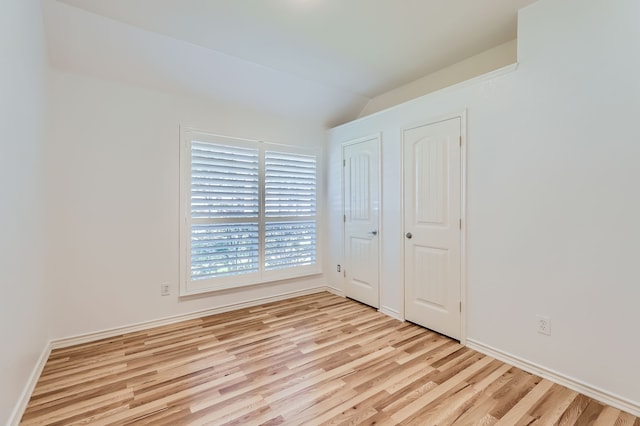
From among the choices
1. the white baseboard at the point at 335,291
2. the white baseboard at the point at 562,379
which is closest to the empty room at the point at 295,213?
the white baseboard at the point at 562,379

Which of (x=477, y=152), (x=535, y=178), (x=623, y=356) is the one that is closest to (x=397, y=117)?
(x=477, y=152)

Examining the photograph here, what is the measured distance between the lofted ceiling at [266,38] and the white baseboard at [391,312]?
263cm

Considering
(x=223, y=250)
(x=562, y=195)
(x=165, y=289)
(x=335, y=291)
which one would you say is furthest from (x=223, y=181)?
(x=562, y=195)

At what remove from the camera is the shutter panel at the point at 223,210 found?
318cm

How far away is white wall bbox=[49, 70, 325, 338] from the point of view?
2545 millimetres

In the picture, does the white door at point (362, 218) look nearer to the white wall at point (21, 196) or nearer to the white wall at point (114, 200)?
the white wall at point (114, 200)

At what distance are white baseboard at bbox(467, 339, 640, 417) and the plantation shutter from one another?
2.21 metres

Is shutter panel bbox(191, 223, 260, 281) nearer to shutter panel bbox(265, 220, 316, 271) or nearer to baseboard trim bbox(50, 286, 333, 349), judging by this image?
shutter panel bbox(265, 220, 316, 271)

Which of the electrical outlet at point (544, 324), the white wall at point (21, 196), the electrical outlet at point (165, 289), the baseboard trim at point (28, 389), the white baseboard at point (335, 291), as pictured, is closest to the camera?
the white wall at point (21, 196)

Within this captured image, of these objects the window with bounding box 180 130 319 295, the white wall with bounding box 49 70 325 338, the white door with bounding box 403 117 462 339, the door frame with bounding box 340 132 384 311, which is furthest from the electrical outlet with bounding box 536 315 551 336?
the white wall with bounding box 49 70 325 338

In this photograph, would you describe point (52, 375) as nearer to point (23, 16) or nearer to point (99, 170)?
point (99, 170)

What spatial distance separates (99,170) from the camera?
2684 millimetres

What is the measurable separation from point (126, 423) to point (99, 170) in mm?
2099

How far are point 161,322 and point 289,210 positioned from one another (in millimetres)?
1883
